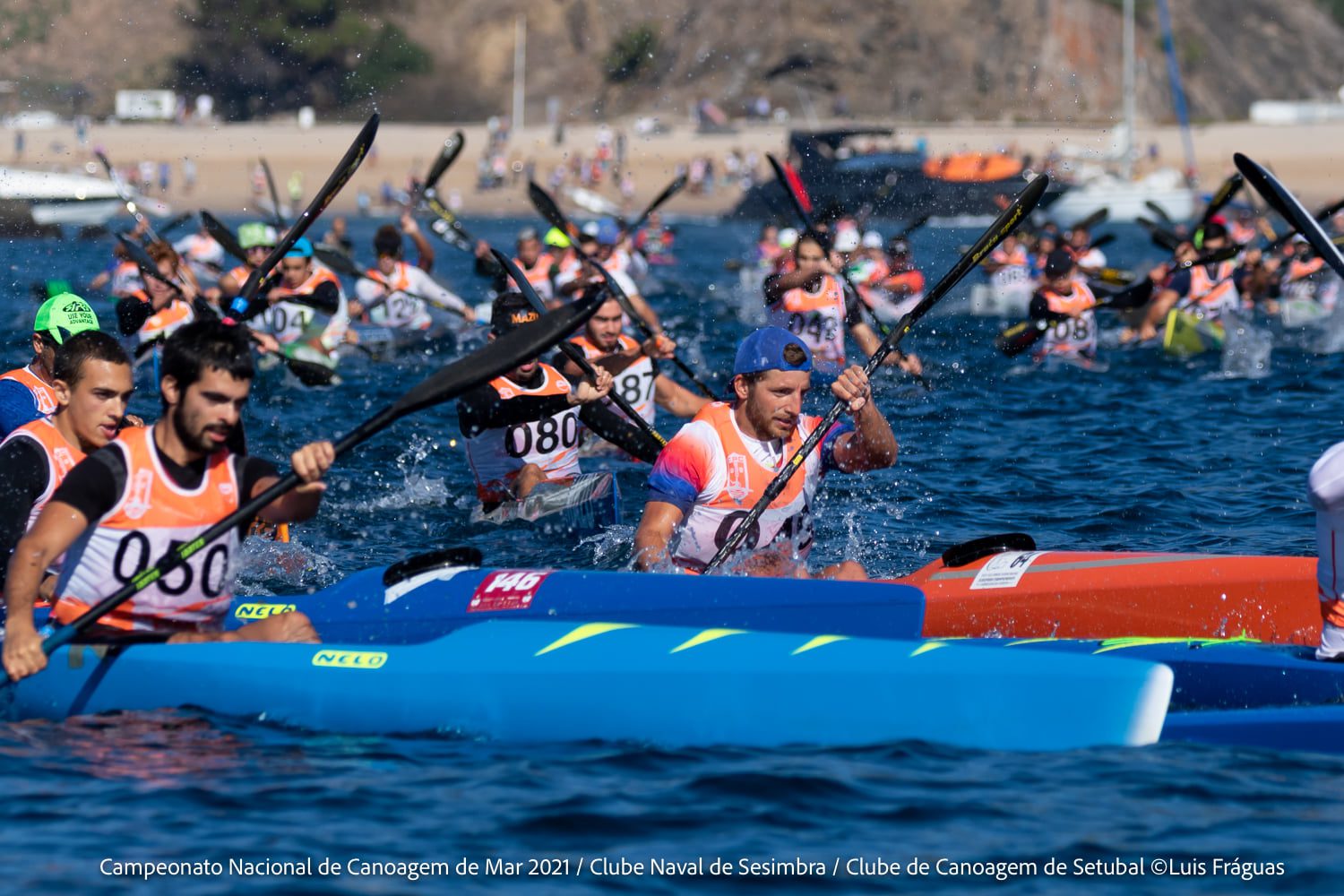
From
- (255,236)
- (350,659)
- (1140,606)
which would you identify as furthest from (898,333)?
(255,236)

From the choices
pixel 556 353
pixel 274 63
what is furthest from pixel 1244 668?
pixel 274 63

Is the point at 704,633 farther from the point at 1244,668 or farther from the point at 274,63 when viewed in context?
the point at 274,63

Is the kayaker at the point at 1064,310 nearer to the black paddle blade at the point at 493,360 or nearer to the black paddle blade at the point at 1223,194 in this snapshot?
the black paddle blade at the point at 1223,194

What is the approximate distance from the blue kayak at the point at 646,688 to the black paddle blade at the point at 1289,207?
2458 mm

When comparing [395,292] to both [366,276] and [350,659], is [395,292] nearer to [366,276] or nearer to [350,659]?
[366,276]

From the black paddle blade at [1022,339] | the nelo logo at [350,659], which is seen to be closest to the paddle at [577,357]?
the nelo logo at [350,659]

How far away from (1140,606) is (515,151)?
51.4 m

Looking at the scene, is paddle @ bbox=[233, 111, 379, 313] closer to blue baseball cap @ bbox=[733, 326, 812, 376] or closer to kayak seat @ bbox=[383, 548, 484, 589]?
kayak seat @ bbox=[383, 548, 484, 589]

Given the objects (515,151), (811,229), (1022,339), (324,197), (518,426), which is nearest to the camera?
(518,426)

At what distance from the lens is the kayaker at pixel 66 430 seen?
6.40 metres

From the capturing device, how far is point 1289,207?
7438 mm

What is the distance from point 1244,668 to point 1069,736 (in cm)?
97

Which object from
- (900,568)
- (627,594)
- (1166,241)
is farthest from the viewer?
(1166,241)

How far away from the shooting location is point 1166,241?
18859 millimetres
